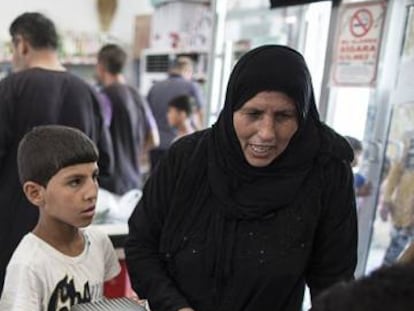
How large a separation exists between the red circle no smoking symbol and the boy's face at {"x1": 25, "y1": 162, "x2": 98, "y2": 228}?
1.39 meters

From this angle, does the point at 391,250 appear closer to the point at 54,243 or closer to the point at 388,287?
the point at 54,243

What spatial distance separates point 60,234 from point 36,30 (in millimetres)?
1097

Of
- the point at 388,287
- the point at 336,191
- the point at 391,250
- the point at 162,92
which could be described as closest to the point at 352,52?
the point at 391,250

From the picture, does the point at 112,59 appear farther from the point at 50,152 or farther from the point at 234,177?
the point at 234,177

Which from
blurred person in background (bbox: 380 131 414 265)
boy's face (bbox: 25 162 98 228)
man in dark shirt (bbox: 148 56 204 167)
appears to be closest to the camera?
boy's face (bbox: 25 162 98 228)

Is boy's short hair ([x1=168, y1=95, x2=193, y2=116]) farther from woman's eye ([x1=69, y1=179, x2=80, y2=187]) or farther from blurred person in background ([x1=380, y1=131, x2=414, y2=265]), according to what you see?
woman's eye ([x1=69, y1=179, x2=80, y2=187])

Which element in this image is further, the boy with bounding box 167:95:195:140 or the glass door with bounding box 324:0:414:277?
the boy with bounding box 167:95:195:140

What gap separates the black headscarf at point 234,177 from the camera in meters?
1.23

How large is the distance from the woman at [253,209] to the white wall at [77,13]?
5.02 m

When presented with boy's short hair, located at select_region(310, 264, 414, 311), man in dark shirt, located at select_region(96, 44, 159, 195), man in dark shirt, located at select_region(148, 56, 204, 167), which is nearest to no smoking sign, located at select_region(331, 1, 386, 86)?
man in dark shirt, located at select_region(96, 44, 159, 195)

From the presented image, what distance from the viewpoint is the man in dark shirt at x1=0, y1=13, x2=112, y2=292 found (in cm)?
211

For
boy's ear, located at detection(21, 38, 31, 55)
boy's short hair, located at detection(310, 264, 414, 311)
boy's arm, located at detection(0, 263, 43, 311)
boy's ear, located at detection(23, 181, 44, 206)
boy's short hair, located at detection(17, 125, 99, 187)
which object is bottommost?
boy's arm, located at detection(0, 263, 43, 311)

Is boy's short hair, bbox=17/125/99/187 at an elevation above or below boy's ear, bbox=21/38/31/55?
below

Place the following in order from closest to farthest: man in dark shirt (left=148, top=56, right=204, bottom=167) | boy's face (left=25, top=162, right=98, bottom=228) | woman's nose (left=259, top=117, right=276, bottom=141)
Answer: woman's nose (left=259, top=117, right=276, bottom=141), boy's face (left=25, top=162, right=98, bottom=228), man in dark shirt (left=148, top=56, right=204, bottom=167)
